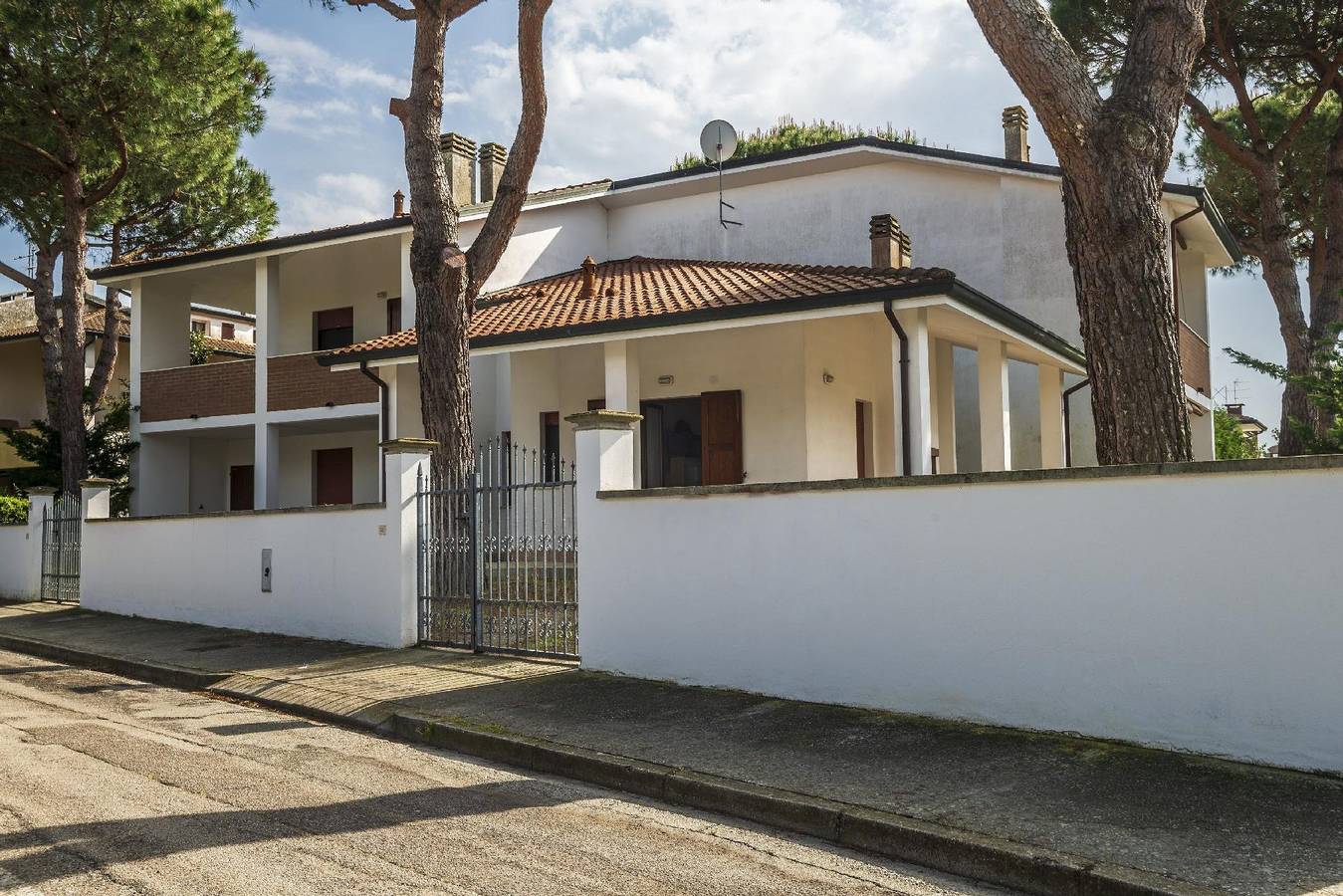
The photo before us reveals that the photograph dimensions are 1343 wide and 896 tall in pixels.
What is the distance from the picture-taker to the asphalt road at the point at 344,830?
4883 millimetres

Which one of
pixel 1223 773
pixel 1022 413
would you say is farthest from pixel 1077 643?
pixel 1022 413

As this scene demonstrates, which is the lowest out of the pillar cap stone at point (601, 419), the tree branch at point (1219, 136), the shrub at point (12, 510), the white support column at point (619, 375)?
the shrub at point (12, 510)

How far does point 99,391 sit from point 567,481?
60.9 feet

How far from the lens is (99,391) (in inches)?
983

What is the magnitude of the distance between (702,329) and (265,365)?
1032 cm

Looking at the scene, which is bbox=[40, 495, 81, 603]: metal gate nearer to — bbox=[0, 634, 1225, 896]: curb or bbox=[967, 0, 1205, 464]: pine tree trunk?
bbox=[0, 634, 1225, 896]: curb

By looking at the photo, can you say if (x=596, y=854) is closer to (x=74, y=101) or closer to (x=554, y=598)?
(x=554, y=598)

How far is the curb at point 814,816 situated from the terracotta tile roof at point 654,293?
7343mm

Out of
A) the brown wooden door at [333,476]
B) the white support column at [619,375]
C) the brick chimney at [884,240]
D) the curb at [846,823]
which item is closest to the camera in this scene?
the curb at [846,823]

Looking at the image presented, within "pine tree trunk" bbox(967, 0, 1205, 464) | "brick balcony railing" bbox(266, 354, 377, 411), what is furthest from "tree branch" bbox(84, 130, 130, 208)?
"pine tree trunk" bbox(967, 0, 1205, 464)

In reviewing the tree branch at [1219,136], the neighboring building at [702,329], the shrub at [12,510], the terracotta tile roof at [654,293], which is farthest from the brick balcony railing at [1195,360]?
the shrub at [12,510]

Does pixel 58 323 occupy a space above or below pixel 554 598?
above

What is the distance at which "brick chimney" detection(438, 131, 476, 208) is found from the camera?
2259cm

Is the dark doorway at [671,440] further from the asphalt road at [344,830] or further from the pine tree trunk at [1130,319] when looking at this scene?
the asphalt road at [344,830]
